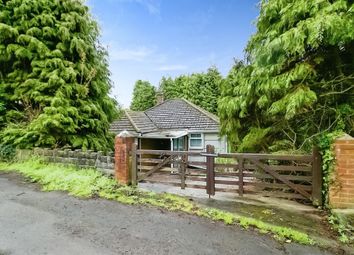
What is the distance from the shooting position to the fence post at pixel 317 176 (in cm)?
600

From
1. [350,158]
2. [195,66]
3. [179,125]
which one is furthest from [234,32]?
[195,66]

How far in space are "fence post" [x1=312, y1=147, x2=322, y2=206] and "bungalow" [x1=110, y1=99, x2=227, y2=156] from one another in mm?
11412

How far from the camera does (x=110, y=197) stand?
21.9 feet

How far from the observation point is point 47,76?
10.6 metres

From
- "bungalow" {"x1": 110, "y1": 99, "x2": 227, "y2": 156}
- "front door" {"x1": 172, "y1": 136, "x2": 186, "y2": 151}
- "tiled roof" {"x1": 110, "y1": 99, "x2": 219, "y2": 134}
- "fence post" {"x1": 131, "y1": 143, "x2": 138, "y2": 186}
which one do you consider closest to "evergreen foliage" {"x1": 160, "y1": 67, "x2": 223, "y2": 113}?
"tiled roof" {"x1": 110, "y1": 99, "x2": 219, "y2": 134}

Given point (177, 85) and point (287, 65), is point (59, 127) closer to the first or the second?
point (287, 65)

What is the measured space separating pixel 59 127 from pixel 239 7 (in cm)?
Result: 933

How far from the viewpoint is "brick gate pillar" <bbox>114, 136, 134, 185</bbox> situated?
7727 mm

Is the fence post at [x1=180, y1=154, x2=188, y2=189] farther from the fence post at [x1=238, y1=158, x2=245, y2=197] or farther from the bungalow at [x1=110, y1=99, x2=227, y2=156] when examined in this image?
the bungalow at [x1=110, y1=99, x2=227, y2=156]

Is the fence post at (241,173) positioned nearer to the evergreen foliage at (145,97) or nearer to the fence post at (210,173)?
the fence post at (210,173)

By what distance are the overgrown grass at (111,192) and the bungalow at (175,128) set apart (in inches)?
336

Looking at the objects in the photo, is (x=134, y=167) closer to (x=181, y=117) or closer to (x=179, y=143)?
(x=179, y=143)

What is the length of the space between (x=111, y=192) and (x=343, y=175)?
5.24 meters

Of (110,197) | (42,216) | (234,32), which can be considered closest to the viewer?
(42,216)
